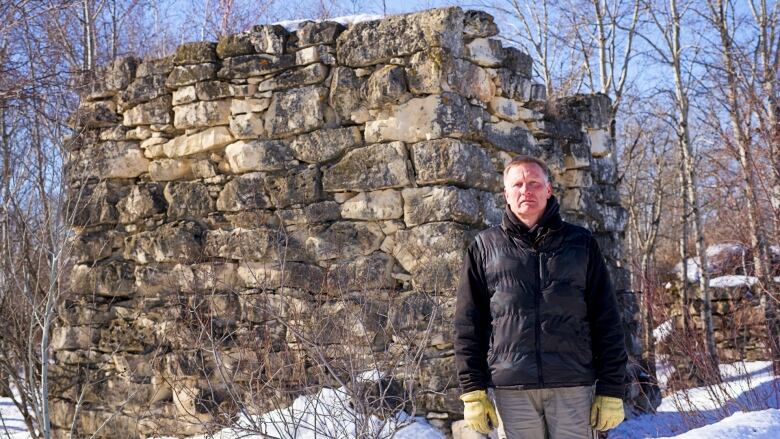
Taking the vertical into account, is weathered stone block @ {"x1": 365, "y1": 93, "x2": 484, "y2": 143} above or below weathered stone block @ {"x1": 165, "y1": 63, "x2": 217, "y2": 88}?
below

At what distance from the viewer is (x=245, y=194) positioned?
533 cm

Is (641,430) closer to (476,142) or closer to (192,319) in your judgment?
(476,142)

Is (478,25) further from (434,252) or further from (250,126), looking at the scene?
(250,126)

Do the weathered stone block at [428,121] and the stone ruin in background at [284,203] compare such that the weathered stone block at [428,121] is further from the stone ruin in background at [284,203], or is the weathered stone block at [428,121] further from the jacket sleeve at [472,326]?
the jacket sleeve at [472,326]

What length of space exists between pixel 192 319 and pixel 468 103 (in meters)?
2.30

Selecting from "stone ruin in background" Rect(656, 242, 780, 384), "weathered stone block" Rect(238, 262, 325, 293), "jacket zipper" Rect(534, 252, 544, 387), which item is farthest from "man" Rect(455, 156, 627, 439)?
"stone ruin in background" Rect(656, 242, 780, 384)

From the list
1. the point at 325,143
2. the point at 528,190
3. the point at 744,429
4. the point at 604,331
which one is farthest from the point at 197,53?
the point at 744,429

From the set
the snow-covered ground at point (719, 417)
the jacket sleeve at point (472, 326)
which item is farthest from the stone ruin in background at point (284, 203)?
the snow-covered ground at point (719, 417)

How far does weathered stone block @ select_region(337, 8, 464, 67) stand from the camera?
16.1ft

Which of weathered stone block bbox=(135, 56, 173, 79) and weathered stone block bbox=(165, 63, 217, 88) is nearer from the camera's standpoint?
weathered stone block bbox=(165, 63, 217, 88)

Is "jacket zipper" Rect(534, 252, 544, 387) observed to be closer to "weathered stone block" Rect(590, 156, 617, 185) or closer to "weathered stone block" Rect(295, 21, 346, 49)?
→ "weathered stone block" Rect(295, 21, 346, 49)

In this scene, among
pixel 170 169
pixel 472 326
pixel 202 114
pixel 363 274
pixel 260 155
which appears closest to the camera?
pixel 472 326

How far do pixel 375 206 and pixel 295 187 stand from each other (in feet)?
1.94

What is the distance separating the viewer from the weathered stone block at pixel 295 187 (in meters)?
5.16
